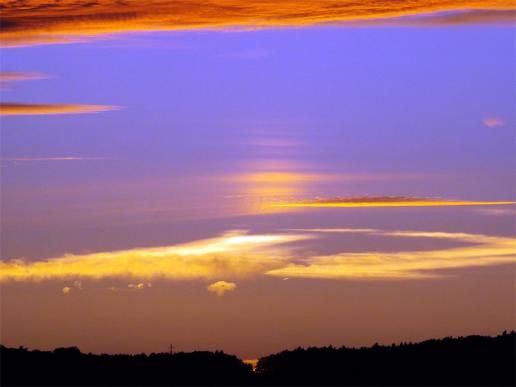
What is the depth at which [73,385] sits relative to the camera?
40.8m

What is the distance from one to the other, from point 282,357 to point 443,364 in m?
7.26

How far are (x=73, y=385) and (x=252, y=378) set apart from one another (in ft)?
23.5

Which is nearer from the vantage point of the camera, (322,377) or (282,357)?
(322,377)

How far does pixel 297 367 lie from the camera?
4675cm

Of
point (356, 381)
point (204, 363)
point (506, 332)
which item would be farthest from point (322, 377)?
point (506, 332)

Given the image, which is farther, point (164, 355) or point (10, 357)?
point (164, 355)

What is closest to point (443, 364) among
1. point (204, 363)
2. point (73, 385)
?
point (204, 363)

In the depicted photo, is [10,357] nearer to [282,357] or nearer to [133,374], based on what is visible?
[133,374]

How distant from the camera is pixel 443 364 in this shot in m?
43.8

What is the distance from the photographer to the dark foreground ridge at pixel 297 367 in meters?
41.4

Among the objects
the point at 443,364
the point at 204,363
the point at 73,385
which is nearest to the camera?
the point at 73,385

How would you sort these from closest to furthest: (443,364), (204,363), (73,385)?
(73,385), (443,364), (204,363)

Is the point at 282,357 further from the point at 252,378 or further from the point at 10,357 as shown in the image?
the point at 10,357

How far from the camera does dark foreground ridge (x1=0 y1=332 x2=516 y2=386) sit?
1631 inches
